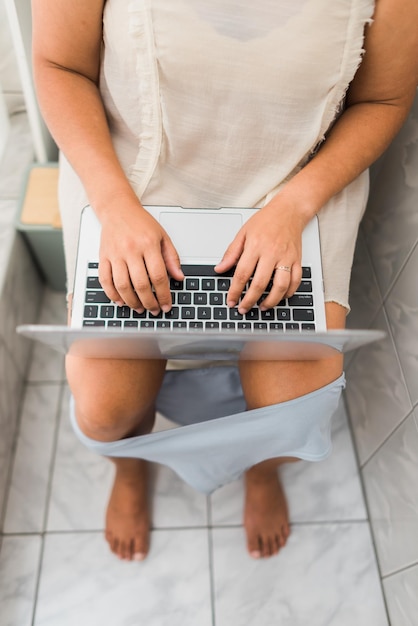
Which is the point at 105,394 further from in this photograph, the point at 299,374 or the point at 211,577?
the point at 211,577

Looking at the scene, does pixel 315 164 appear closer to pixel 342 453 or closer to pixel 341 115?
pixel 341 115

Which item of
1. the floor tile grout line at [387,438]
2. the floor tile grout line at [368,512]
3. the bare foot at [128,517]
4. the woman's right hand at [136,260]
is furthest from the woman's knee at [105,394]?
the floor tile grout line at [368,512]

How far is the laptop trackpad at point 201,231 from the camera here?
711 mm

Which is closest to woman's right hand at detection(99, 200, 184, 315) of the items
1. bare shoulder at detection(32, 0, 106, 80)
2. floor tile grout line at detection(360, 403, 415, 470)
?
bare shoulder at detection(32, 0, 106, 80)

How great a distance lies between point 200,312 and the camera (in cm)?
67

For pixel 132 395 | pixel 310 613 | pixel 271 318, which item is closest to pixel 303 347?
pixel 271 318

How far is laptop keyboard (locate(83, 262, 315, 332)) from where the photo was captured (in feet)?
2.18

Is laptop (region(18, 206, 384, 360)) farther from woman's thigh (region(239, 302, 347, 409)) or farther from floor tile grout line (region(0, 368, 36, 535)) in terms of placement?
floor tile grout line (region(0, 368, 36, 535))

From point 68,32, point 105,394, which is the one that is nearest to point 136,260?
point 105,394

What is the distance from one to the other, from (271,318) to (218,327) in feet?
0.24

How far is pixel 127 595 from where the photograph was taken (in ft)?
3.14

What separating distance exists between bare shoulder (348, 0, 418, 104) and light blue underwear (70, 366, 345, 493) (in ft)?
1.36

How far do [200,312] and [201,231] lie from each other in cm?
13

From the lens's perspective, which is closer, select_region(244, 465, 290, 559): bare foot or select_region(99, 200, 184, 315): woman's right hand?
select_region(99, 200, 184, 315): woman's right hand
